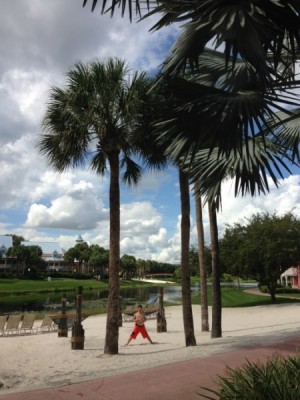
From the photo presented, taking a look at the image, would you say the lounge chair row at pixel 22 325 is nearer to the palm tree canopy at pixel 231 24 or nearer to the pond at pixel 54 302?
the pond at pixel 54 302

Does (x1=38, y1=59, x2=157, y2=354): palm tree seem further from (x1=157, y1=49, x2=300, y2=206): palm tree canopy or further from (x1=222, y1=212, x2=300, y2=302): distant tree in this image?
(x1=222, y1=212, x2=300, y2=302): distant tree

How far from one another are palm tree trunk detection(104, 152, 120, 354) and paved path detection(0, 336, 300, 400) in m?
3.55

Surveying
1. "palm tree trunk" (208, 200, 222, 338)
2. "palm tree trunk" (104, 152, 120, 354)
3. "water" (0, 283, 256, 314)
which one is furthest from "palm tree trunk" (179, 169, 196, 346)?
"water" (0, 283, 256, 314)

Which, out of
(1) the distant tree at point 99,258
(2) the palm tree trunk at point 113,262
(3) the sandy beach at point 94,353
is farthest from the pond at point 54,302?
(1) the distant tree at point 99,258

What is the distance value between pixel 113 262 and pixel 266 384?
8.14 m

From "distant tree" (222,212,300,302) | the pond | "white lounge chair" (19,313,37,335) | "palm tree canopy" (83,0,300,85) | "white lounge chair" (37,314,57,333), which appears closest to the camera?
"palm tree canopy" (83,0,300,85)

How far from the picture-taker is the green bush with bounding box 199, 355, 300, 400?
4371 mm

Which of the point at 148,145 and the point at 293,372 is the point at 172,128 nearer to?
the point at 293,372

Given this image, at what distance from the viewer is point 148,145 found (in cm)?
1268

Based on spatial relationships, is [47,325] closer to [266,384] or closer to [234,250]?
[266,384]

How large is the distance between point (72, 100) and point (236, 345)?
25.5 ft

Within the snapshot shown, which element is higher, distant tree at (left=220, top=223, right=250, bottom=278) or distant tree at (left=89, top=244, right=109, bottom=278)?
distant tree at (left=89, top=244, right=109, bottom=278)

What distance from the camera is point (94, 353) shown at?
1268cm

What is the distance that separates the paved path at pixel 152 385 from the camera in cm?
650
